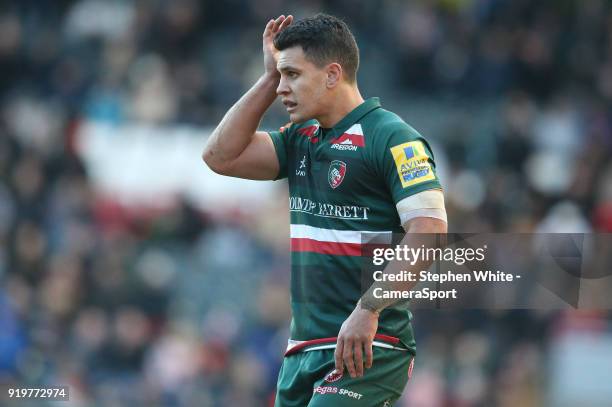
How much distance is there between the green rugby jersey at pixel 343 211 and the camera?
5.50 m

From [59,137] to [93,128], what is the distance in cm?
44

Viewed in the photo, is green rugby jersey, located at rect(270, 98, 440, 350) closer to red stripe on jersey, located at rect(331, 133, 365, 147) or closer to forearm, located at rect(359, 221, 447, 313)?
red stripe on jersey, located at rect(331, 133, 365, 147)

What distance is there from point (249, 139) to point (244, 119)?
0.35 ft

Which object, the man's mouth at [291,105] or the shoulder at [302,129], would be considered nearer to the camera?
the man's mouth at [291,105]

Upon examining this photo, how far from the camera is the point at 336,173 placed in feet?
18.4

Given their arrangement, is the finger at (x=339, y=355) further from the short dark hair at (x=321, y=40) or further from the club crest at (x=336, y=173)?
the short dark hair at (x=321, y=40)

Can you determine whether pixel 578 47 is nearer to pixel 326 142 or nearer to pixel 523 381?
pixel 523 381

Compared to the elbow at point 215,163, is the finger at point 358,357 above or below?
below

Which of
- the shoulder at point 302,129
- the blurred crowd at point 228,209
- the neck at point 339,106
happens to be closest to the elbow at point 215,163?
the shoulder at point 302,129

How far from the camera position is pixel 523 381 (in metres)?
11.1

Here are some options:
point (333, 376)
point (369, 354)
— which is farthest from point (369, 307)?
point (333, 376)

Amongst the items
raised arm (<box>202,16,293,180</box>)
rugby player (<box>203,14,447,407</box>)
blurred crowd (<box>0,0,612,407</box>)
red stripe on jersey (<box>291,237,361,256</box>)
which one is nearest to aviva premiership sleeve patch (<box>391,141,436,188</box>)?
rugby player (<box>203,14,447,407</box>)

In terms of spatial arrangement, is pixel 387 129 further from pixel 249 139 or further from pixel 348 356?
pixel 348 356

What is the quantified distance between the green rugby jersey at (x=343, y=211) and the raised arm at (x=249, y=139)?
10.9 inches
